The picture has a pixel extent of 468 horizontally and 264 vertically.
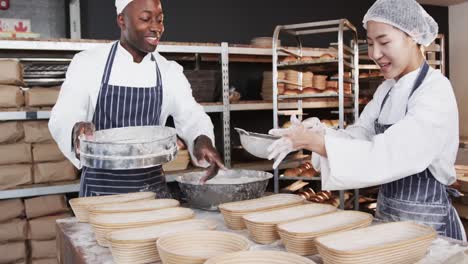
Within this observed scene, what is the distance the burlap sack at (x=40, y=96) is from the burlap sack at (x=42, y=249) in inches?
35.3

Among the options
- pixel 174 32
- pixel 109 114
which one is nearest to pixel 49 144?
pixel 109 114

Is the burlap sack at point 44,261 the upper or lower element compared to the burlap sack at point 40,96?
lower

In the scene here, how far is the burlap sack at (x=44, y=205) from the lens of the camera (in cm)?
312

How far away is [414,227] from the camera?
137cm

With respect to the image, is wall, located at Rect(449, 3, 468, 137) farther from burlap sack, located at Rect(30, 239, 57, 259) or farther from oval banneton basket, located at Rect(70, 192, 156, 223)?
oval banneton basket, located at Rect(70, 192, 156, 223)

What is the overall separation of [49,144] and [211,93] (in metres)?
1.23

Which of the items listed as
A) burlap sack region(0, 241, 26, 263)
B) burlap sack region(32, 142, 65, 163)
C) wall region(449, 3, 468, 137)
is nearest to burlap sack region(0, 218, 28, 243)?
burlap sack region(0, 241, 26, 263)

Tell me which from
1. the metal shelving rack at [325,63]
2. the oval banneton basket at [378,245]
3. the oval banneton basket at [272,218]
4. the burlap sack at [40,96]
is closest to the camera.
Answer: the oval banneton basket at [378,245]

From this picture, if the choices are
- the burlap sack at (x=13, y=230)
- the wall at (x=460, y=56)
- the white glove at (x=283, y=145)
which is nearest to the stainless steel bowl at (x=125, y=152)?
the white glove at (x=283, y=145)

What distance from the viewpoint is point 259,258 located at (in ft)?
3.84

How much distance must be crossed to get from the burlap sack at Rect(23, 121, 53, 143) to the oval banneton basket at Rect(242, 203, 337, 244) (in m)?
2.06

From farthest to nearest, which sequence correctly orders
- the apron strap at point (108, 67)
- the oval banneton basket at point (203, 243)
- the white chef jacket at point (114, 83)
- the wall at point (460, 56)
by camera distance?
1. the wall at point (460, 56)
2. the apron strap at point (108, 67)
3. the white chef jacket at point (114, 83)
4. the oval banneton basket at point (203, 243)

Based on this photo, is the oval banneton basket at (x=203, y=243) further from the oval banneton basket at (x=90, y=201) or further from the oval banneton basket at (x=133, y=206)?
the oval banneton basket at (x=90, y=201)

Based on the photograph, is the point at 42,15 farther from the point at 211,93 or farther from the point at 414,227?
Result: the point at 414,227
